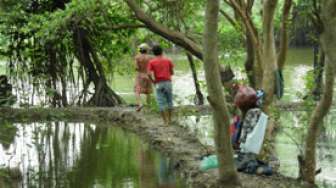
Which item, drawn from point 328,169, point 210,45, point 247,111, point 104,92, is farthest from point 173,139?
point 104,92

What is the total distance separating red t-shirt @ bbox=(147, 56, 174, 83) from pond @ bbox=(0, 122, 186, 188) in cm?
117

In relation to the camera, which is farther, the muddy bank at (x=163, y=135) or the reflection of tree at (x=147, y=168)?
the reflection of tree at (x=147, y=168)

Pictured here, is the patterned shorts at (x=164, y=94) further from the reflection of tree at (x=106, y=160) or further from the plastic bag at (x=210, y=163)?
the plastic bag at (x=210, y=163)

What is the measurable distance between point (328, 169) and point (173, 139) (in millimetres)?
2679

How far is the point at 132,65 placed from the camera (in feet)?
62.0

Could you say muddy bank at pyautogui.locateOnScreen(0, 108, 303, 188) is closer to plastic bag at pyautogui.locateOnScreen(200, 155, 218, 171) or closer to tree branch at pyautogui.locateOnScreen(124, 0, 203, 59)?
plastic bag at pyautogui.locateOnScreen(200, 155, 218, 171)

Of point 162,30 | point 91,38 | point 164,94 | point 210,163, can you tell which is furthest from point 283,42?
point 91,38

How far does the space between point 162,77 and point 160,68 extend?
0.17 metres

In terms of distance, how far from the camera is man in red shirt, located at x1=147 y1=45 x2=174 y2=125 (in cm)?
1234

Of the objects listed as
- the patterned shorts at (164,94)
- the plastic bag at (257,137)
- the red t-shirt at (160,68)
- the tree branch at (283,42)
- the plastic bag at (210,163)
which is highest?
the tree branch at (283,42)

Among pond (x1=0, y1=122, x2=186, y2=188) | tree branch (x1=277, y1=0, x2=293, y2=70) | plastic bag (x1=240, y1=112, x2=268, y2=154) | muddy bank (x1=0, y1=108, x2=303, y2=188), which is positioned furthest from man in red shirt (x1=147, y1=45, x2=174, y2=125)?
plastic bag (x1=240, y1=112, x2=268, y2=154)

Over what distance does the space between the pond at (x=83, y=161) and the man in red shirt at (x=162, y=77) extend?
74 cm

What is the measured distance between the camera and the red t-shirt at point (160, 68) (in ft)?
40.5

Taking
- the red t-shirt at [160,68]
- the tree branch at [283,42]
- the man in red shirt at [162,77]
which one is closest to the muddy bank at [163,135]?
the man in red shirt at [162,77]
